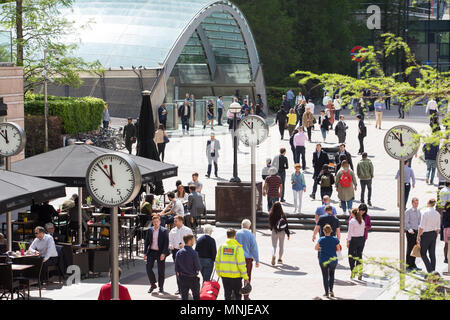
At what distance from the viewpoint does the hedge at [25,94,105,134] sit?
3350cm

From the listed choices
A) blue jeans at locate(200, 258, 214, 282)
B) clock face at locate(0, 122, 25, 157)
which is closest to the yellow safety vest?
blue jeans at locate(200, 258, 214, 282)

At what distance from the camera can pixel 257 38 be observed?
6606cm

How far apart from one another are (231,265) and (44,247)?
4.28m

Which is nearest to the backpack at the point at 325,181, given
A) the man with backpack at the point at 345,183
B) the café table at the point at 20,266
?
the man with backpack at the point at 345,183

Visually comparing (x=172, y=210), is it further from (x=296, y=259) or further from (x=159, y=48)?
(x=159, y=48)

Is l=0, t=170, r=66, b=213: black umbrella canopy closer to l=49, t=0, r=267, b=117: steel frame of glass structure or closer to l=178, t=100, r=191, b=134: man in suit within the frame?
l=178, t=100, r=191, b=134: man in suit

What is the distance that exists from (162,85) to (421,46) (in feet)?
167

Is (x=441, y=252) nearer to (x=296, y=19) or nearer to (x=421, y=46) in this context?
(x=296, y=19)

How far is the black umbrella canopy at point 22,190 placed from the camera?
14.0 m

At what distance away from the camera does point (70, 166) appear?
59.9ft

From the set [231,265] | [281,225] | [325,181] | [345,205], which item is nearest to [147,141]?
[325,181]

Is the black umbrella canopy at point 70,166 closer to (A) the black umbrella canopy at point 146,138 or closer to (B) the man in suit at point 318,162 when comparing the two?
(A) the black umbrella canopy at point 146,138

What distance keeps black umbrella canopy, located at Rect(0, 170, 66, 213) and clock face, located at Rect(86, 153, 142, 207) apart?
4632 mm

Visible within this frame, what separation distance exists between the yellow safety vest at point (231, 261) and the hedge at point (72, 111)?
21.4 meters
